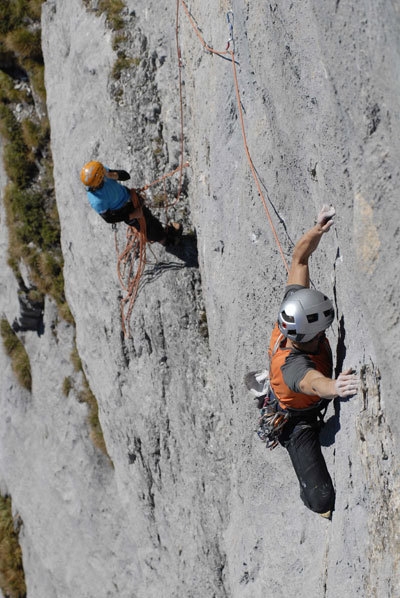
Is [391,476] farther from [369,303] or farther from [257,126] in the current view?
[257,126]

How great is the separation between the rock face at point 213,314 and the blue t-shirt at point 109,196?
2.83ft

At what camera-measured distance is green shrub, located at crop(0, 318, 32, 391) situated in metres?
15.4

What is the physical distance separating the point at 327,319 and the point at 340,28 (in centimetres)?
236

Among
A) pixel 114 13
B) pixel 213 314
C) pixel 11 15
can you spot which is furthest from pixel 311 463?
pixel 11 15

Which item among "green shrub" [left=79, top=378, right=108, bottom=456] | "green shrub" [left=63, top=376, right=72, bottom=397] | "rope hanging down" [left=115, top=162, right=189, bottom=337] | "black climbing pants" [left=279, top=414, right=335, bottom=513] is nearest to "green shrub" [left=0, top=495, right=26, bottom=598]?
"green shrub" [left=63, top=376, right=72, bottom=397]

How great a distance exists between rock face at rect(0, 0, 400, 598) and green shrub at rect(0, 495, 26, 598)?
1.01m

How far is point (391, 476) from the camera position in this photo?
5238 millimetres

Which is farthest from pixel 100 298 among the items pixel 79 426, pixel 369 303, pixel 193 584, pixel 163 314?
pixel 369 303

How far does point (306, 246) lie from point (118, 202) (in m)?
3.90

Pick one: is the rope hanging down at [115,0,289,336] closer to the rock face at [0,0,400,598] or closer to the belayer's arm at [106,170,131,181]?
the rock face at [0,0,400,598]

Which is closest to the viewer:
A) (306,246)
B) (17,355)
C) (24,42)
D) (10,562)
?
(306,246)

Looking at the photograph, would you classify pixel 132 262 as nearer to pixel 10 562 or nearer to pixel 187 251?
pixel 187 251

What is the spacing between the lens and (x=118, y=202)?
9570mm

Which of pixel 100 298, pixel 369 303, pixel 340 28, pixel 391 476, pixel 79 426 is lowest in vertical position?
pixel 391 476
